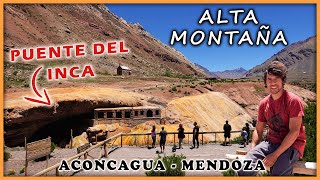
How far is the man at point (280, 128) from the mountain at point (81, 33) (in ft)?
203

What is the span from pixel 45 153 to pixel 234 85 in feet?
151

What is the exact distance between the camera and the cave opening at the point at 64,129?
2764 cm

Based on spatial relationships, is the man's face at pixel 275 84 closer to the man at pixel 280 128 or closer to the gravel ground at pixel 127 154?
the man at pixel 280 128

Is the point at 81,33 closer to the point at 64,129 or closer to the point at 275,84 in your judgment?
the point at 64,129

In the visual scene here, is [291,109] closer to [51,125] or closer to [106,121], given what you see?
[106,121]

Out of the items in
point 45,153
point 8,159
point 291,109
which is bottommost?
point 8,159

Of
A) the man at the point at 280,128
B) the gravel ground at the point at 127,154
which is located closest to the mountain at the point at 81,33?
the gravel ground at the point at 127,154

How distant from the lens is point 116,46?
29.0 feet

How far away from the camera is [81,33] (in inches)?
4129

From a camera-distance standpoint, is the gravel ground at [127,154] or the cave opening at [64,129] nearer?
the gravel ground at [127,154]

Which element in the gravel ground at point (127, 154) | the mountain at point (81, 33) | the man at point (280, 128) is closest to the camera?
the man at point (280, 128)

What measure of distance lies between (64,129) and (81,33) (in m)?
79.6

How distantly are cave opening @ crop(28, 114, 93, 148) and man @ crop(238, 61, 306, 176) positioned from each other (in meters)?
24.1

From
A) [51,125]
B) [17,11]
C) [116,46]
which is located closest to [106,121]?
[51,125]
